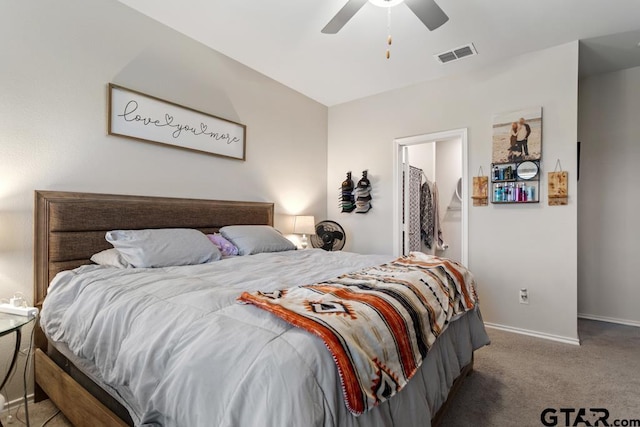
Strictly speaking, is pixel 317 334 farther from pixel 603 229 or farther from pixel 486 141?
pixel 603 229

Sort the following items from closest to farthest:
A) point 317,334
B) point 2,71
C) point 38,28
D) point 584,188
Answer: point 317,334 < point 2,71 < point 38,28 < point 584,188

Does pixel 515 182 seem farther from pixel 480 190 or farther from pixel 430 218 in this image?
pixel 430 218

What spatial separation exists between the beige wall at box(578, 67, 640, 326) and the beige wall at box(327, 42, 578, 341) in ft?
3.26

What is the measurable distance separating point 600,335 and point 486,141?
6.98 feet

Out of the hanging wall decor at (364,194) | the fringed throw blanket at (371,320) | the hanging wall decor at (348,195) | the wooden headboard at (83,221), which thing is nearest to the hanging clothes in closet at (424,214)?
the hanging wall decor at (364,194)

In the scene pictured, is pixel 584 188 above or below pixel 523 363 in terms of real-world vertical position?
above

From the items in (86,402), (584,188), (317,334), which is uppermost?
(584,188)

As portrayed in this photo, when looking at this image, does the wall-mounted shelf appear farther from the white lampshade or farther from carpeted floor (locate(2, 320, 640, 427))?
the white lampshade

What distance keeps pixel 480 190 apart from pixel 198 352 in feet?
10.4

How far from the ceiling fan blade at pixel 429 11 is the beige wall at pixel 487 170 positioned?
1523 millimetres

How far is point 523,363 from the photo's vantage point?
7.94 ft

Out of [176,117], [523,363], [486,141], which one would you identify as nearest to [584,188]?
[486,141]

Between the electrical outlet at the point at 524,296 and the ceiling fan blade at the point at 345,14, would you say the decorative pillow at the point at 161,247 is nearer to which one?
the ceiling fan blade at the point at 345,14

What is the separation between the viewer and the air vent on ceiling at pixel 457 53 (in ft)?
9.70
